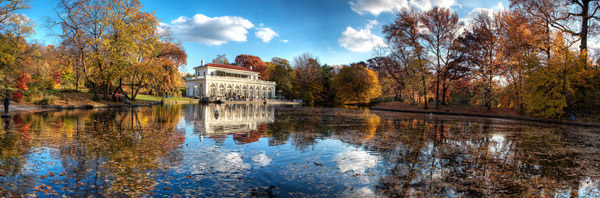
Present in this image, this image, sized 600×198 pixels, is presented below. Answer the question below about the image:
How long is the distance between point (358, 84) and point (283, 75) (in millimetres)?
23139

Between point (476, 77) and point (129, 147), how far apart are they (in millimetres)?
35941

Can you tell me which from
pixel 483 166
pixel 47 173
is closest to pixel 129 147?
pixel 47 173

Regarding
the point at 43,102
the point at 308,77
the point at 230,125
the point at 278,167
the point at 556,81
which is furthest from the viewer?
the point at 308,77

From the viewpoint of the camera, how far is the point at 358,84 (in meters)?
67.7

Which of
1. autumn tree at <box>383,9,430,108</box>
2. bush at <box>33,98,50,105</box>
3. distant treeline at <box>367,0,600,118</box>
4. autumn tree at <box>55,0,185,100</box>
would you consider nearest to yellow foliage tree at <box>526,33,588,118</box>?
distant treeline at <box>367,0,600,118</box>

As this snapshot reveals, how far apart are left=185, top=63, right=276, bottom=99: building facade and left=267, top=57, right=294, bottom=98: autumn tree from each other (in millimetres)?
2717

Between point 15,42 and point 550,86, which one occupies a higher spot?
point 15,42

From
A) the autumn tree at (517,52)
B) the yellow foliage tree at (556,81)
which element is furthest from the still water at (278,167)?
the autumn tree at (517,52)

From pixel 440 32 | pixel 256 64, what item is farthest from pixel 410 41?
pixel 256 64

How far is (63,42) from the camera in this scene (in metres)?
29.7

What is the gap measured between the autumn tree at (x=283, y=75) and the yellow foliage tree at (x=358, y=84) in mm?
15933

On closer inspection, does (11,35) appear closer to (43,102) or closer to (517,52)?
(43,102)

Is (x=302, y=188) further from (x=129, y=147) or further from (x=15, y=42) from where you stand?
(x=15, y=42)

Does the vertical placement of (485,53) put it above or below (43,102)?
above
